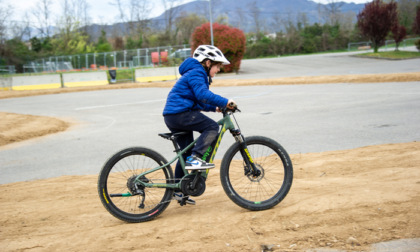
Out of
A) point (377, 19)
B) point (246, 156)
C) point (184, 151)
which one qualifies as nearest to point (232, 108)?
point (246, 156)

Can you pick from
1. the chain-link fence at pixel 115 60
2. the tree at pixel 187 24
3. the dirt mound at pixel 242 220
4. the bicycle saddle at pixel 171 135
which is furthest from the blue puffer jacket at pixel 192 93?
the tree at pixel 187 24

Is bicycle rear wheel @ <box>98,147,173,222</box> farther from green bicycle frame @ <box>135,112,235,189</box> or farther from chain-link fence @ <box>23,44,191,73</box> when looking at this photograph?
chain-link fence @ <box>23,44,191,73</box>

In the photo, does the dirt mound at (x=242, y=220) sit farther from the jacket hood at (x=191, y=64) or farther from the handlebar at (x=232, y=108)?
the jacket hood at (x=191, y=64)

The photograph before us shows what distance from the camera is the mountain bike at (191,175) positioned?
4.97 metres

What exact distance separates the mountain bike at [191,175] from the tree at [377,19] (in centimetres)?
4198

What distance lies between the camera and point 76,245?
4320mm

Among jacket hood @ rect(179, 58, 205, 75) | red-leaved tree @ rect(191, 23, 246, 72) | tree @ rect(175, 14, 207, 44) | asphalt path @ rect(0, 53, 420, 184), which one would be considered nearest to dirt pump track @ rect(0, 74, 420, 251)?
jacket hood @ rect(179, 58, 205, 75)

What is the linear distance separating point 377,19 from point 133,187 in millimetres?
43088

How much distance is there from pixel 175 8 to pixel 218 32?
53.0 meters

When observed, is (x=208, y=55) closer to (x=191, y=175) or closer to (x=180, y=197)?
(x=191, y=175)

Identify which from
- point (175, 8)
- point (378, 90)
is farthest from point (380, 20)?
point (175, 8)

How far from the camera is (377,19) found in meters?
43.1

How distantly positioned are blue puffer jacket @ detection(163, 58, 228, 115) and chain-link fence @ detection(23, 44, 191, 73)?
3486 centimetres

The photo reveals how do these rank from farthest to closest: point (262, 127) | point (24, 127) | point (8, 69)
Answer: point (8, 69) → point (24, 127) → point (262, 127)
